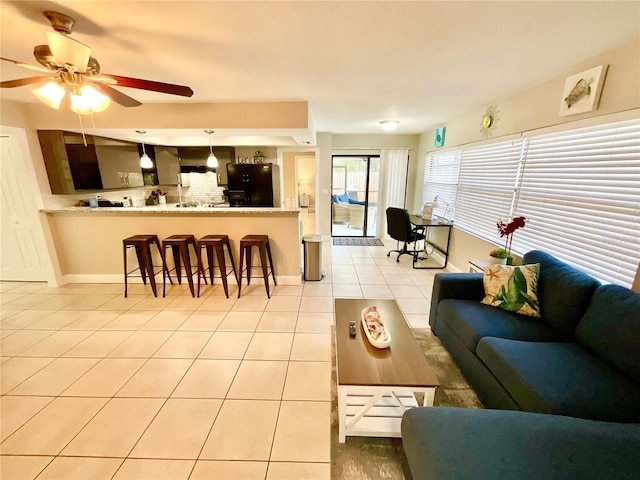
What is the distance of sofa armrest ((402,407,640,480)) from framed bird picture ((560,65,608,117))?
2.23 meters

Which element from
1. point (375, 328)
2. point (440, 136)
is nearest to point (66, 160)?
point (375, 328)

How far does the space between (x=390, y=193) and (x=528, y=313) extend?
171 inches

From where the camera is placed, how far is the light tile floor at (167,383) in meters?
1.42

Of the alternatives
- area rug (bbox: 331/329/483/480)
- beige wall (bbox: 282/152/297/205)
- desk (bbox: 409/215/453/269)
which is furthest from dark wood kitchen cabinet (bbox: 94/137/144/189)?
desk (bbox: 409/215/453/269)

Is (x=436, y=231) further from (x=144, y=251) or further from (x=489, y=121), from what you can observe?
(x=144, y=251)

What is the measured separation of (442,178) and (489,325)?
141 inches

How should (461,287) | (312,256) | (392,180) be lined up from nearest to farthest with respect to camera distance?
(461,287) → (312,256) → (392,180)

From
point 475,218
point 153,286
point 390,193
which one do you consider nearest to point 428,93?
point 475,218

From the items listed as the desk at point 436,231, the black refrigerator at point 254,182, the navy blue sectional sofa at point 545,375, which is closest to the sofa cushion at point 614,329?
the navy blue sectional sofa at point 545,375

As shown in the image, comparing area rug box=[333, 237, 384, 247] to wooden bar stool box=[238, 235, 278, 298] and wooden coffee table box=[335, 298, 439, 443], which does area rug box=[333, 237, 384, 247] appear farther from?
wooden coffee table box=[335, 298, 439, 443]

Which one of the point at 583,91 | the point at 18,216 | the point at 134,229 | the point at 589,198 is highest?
the point at 583,91

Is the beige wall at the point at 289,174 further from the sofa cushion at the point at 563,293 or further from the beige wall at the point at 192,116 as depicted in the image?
the sofa cushion at the point at 563,293

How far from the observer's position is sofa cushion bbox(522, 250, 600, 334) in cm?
175

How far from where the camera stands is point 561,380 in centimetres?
137
